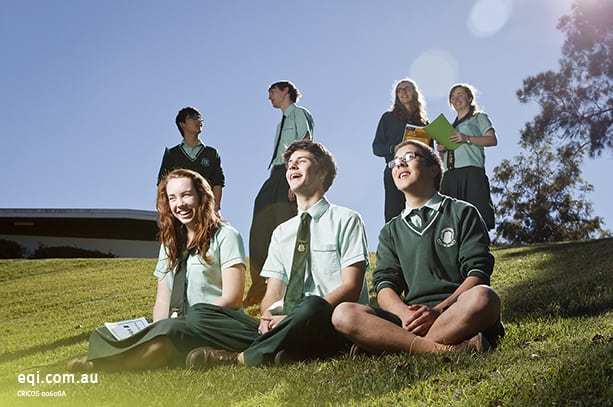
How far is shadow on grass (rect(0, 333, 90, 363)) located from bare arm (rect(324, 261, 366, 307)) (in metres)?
3.67

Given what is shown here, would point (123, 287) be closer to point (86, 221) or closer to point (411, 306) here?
point (411, 306)

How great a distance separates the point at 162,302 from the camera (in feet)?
15.1

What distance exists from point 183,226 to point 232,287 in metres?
0.63

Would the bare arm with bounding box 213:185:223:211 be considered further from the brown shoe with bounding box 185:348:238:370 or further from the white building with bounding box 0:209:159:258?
the white building with bounding box 0:209:159:258

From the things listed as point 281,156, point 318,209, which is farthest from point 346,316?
point 281,156

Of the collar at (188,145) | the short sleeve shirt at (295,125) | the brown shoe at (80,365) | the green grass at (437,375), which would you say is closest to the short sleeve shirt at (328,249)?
the green grass at (437,375)

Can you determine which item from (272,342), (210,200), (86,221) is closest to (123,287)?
(210,200)

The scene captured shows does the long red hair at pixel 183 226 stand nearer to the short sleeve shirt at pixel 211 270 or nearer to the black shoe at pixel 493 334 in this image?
the short sleeve shirt at pixel 211 270

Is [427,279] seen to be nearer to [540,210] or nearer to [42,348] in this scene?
[42,348]

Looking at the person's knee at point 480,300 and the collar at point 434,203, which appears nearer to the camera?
the person's knee at point 480,300

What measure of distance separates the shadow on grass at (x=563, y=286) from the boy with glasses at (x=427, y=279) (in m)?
1.53

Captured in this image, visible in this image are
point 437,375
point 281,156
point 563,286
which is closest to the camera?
point 437,375

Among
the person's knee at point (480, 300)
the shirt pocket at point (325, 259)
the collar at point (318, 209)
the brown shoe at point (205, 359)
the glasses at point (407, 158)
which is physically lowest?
the brown shoe at point (205, 359)

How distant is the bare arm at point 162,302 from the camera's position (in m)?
4.57
